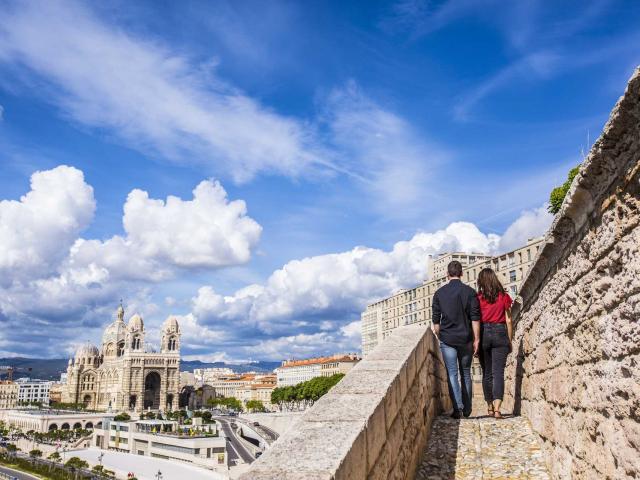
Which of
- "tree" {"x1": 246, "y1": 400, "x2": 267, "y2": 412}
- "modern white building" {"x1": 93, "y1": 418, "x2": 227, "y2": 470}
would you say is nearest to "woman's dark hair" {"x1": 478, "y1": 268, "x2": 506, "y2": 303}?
"modern white building" {"x1": 93, "y1": 418, "x2": 227, "y2": 470}

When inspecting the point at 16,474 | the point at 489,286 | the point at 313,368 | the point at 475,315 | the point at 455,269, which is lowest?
the point at 16,474

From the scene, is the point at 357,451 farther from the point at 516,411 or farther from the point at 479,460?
the point at 516,411

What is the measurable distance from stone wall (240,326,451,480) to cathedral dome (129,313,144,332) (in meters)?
163

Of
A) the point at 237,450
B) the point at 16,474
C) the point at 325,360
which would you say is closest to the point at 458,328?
the point at 237,450

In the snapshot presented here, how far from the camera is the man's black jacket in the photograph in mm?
8531

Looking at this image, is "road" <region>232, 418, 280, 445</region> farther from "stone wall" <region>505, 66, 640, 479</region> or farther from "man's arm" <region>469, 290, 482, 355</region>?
"stone wall" <region>505, 66, 640, 479</region>

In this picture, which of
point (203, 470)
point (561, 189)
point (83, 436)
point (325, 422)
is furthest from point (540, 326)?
point (83, 436)

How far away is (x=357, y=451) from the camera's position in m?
4.08

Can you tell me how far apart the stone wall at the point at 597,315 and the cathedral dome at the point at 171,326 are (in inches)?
6357

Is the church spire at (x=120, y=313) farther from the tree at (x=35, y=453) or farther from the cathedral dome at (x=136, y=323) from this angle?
the tree at (x=35, y=453)

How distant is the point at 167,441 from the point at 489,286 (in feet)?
251

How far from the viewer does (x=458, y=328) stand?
8.62 metres

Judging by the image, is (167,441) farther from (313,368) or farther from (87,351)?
(87,351)

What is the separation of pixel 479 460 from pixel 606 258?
3.43 metres
